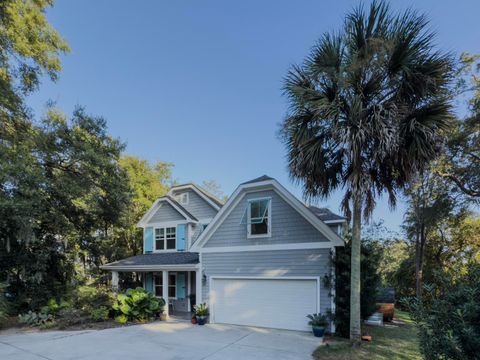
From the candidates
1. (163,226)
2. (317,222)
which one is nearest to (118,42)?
(163,226)

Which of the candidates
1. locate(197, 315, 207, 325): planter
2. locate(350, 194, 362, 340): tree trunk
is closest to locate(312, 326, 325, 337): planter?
locate(350, 194, 362, 340): tree trunk

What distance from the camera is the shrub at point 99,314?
12287 millimetres

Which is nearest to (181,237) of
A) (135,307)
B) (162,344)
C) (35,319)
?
(135,307)

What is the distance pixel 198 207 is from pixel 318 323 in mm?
9977

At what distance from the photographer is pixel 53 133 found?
13.4 m

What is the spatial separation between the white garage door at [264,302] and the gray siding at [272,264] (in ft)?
0.97

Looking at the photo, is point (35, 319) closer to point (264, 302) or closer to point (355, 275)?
point (264, 302)

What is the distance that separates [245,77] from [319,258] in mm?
9533

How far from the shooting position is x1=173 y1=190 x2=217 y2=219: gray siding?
17.4 m

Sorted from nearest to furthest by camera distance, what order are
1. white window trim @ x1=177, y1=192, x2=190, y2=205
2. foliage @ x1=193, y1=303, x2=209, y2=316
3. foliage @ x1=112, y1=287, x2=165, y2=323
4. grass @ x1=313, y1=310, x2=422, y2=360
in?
1. grass @ x1=313, y1=310, x2=422, y2=360
2. foliage @ x1=193, y1=303, x2=209, y2=316
3. foliage @ x1=112, y1=287, x2=165, y2=323
4. white window trim @ x1=177, y1=192, x2=190, y2=205

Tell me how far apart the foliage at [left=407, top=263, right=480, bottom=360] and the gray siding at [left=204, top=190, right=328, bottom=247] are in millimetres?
6303

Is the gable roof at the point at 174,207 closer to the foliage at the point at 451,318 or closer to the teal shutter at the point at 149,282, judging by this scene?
the teal shutter at the point at 149,282

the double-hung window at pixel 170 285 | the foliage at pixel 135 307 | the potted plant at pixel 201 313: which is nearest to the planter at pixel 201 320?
the potted plant at pixel 201 313

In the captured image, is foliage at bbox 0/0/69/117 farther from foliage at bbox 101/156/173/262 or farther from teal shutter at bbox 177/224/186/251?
teal shutter at bbox 177/224/186/251
